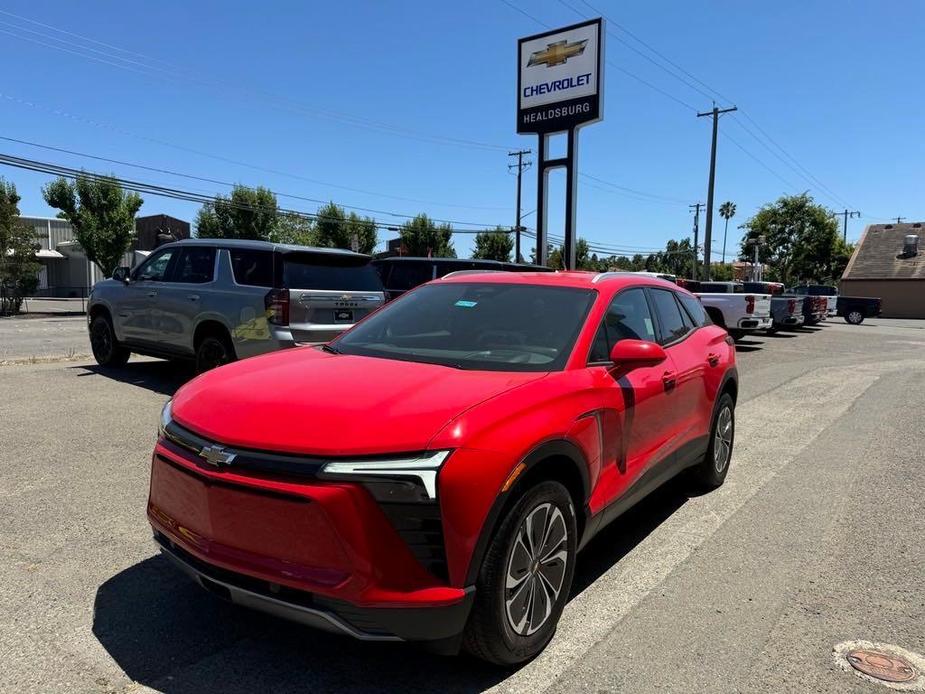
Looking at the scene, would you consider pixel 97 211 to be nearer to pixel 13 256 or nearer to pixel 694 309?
pixel 13 256

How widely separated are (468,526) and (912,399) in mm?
10064

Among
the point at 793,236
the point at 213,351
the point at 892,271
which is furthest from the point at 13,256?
the point at 892,271

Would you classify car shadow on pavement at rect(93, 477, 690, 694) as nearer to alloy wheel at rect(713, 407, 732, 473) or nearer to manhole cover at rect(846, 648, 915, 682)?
manhole cover at rect(846, 648, 915, 682)

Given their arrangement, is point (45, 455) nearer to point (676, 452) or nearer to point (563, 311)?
point (563, 311)

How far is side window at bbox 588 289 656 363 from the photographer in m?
3.49

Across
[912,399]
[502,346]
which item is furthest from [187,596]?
[912,399]

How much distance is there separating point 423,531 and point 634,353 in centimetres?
158

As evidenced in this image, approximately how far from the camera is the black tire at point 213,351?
7.61 m

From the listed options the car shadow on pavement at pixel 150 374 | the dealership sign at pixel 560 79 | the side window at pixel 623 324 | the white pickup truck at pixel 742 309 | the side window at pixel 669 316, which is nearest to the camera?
the side window at pixel 623 324

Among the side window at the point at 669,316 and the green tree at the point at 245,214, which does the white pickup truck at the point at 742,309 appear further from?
the green tree at the point at 245,214

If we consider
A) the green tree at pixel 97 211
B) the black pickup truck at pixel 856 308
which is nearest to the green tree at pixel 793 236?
the black pickup truck at pixel 856 308

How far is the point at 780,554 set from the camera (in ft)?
13.2

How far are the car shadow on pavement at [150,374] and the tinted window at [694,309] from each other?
612cm

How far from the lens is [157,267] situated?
8.80m
